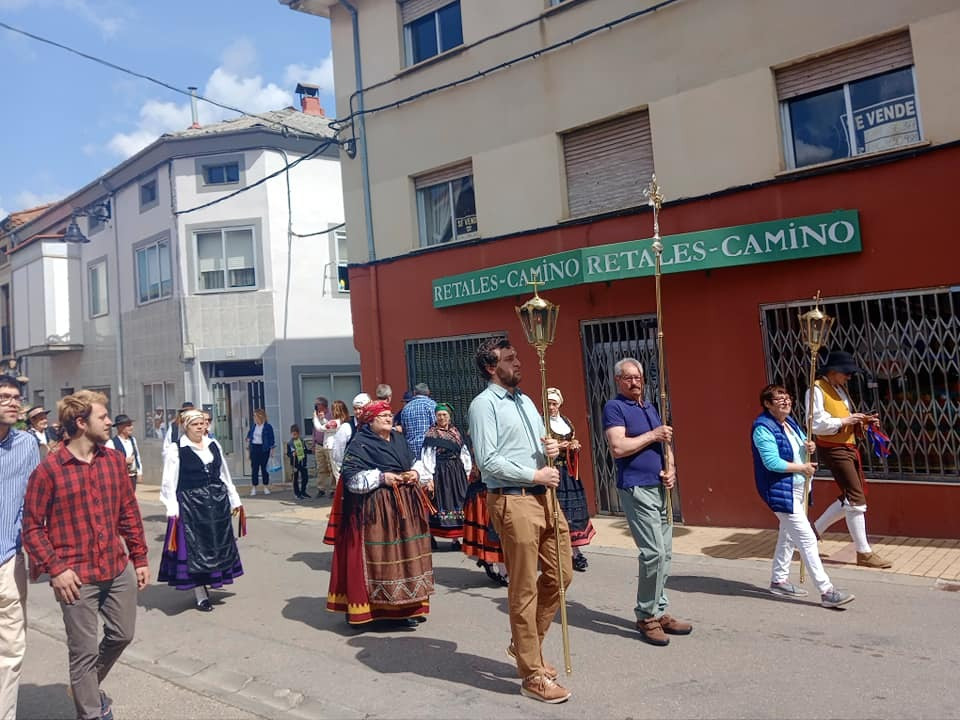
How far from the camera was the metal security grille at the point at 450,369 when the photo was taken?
1197 cm

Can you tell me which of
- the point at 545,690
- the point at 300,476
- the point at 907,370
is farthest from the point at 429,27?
the point at 545,690

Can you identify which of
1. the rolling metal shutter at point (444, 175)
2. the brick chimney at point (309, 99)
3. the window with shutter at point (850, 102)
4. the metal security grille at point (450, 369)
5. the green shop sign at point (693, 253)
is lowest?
the metal security grille at point (450, 369)

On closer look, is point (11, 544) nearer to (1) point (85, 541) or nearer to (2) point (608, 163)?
(1) point (85, 541)

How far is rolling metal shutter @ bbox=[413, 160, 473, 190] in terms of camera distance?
12.2 metres

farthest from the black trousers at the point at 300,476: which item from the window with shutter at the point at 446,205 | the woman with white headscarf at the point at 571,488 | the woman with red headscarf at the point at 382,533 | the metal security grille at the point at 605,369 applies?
the woman with red headscarf at the point at 382,533

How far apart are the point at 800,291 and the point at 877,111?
1.97 metres

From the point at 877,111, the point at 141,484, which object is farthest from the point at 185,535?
the point at 141,484

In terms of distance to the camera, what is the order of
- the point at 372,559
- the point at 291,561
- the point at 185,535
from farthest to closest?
the point at 291,561, the point at 185,535, the point at 372,559

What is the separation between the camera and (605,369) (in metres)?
10.5

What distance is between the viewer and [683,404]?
31.8 ft

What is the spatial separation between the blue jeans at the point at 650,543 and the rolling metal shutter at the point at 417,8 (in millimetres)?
9491

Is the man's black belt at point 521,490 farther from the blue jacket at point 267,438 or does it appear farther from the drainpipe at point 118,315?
the drainpipe at point 118,315

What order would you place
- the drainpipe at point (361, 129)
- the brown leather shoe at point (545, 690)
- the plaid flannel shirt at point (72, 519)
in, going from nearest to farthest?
the plaid flannel shirt at point (72, 519), the brown leather shoe at point (545, 690), the drainpipe at point (361, 129)

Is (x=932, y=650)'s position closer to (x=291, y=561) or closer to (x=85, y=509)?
(x=85, y=509)
